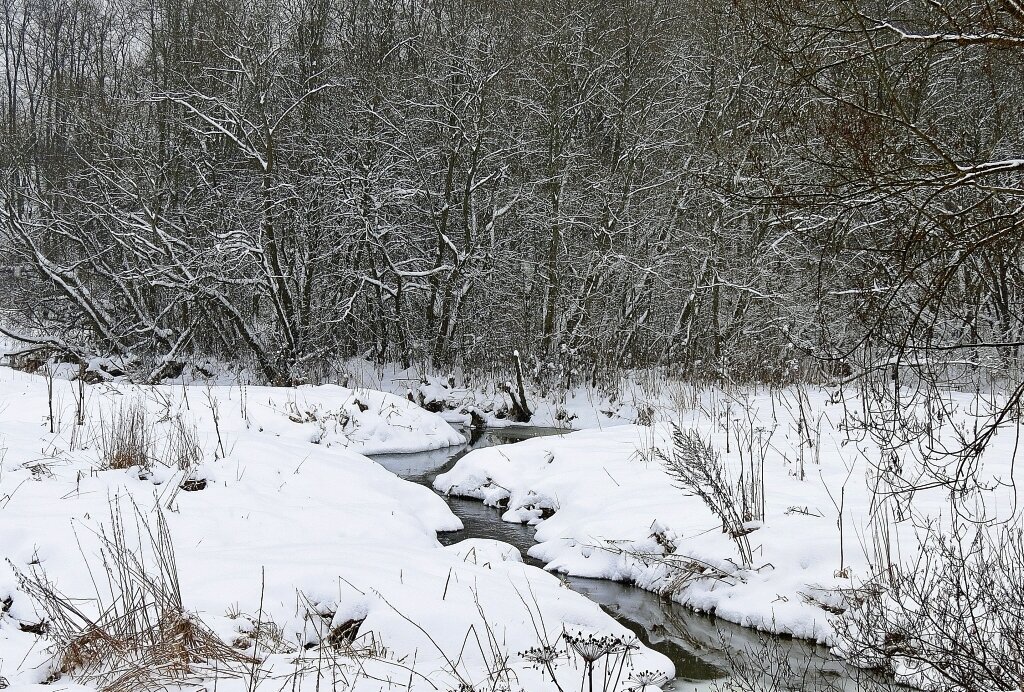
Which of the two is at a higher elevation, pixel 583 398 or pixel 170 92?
pixel 170 92

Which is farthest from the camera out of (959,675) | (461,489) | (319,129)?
(319,129)

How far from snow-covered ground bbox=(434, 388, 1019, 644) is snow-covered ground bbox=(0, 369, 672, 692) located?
3.31 ft

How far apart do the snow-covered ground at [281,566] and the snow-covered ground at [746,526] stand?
39.7 inches

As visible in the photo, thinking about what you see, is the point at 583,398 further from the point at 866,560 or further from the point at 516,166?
the point at 866,560

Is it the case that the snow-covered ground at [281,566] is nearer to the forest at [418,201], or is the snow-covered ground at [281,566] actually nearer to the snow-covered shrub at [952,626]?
the snow-covered shrub at [952,626]

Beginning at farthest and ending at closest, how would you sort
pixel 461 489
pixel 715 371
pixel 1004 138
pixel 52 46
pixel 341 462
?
pixel 52 46 < pixel 715 371 < pixel 1004 138 < pixel 461 489 < pixel 341 462

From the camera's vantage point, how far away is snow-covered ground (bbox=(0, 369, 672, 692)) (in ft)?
11.6

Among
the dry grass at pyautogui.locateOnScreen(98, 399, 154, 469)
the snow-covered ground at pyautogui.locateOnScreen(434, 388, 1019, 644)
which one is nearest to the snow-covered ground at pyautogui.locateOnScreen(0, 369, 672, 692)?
the dry grass at pyautogui.locateOnScreen(98, 399, 154, 469)

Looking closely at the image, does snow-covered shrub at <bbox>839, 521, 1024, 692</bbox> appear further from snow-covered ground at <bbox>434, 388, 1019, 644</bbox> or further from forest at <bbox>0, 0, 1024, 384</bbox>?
forest at <bbox>0, 0, 1024, 384</bbox>

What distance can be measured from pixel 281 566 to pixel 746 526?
330 centimetres

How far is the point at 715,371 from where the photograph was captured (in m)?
15.1

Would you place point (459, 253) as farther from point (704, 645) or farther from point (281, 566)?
point (281, 566)

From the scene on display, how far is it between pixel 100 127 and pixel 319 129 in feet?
14.8

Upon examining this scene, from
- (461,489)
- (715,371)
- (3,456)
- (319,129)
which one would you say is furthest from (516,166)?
(3,456)
